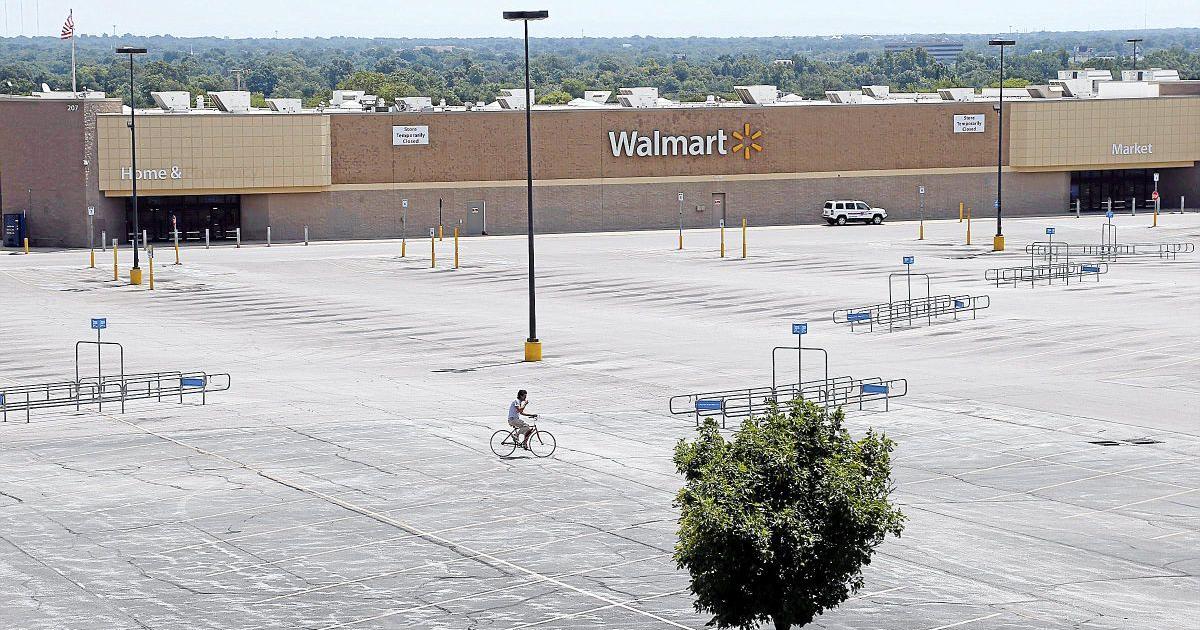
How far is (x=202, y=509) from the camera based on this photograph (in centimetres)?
2603

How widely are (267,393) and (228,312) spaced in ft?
54.9

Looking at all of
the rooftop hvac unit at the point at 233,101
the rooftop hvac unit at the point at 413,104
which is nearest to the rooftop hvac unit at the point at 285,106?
the rooftop hvac unit at the point at 233,101

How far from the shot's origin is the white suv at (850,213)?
89562mm

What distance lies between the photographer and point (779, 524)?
1574 centimetres

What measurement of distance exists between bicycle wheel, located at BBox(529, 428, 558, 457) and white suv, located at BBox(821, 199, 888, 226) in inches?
2364

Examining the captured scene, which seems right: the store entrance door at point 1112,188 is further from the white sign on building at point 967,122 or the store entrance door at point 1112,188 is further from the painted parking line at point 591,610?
the painted parking line at point 591,610

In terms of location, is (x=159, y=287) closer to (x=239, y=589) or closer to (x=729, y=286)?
(x=729, y=286)

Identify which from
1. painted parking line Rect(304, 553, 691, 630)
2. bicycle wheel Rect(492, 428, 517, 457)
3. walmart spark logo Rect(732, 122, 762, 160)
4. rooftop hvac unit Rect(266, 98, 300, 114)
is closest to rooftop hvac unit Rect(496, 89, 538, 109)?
rooftop hvac unit Rect(266, 98, 300, 114)

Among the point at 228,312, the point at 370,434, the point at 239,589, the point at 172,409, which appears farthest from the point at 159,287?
the point at 239,589

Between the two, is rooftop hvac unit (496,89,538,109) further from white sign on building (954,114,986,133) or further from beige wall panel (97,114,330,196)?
white sign on building (954,114,986,133)

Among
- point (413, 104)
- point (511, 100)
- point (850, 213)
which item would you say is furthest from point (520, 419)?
point (511, 100)

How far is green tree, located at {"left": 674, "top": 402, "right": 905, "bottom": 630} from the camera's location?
15773 mm

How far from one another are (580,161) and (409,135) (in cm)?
923

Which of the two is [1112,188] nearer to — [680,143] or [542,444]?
[680,143]
